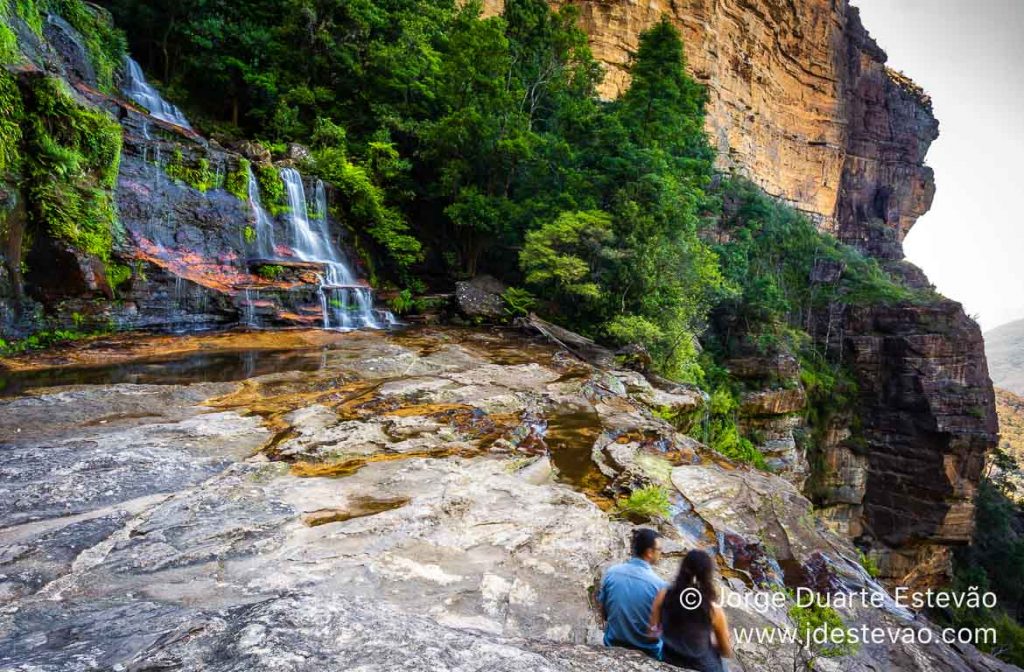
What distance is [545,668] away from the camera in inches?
75.5

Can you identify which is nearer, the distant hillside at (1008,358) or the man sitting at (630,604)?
the man sitting at (630,604)

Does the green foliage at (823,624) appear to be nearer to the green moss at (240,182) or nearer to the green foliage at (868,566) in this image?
the green foliage at (868,566)

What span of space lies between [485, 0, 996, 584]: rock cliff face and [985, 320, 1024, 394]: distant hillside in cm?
6503

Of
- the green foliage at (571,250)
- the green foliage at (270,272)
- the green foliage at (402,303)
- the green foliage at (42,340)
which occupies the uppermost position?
the green foliage at (571,250)

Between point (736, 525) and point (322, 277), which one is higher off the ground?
point (322, 277)

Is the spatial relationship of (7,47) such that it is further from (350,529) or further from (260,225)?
(350,529)

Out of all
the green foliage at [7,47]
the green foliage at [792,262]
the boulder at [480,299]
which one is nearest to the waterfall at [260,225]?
the green foliage at [7,47]

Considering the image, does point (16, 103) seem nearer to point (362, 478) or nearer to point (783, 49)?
point (362, 478)

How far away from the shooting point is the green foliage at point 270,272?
528 inches

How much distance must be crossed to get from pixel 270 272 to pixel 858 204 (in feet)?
180

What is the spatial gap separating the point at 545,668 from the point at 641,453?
5133 millimetres

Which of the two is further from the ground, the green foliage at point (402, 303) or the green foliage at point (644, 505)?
the green foliage at point (402, 303)

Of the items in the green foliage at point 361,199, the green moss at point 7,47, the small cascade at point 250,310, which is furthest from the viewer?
the green foliage at point 361,199

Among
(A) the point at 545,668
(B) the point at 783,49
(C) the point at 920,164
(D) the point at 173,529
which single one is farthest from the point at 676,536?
(C) the point at 920,164
